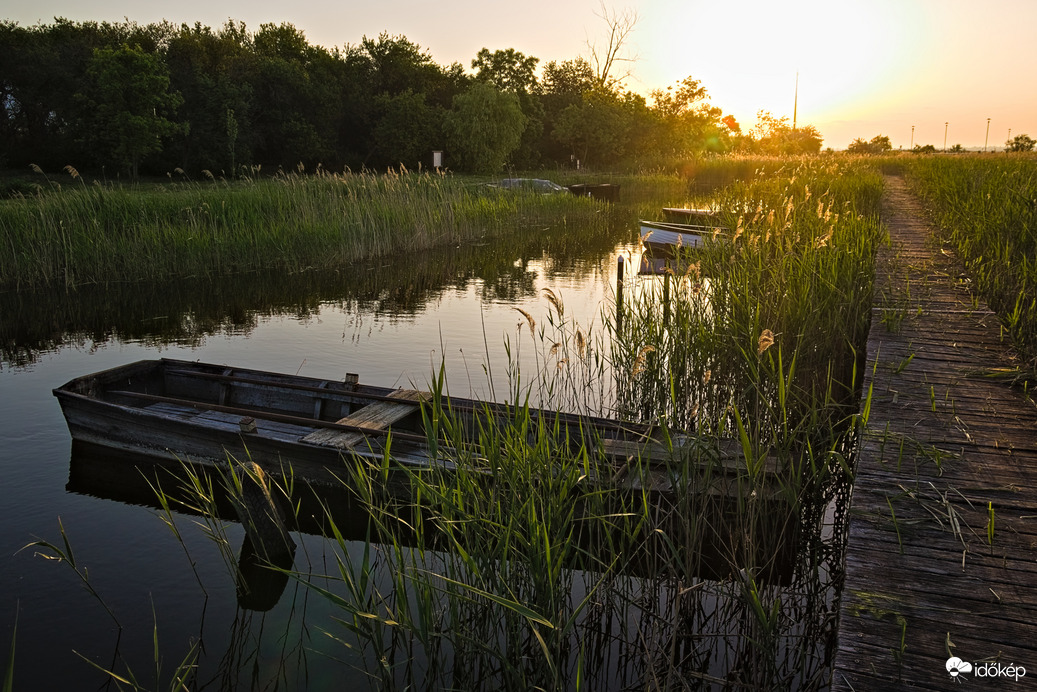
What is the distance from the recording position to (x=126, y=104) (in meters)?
33.5

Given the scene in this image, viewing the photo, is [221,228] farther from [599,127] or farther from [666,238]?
[599,127]

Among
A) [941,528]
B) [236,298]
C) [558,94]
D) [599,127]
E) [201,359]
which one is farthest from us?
[558,94]

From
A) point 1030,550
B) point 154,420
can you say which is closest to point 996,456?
point 1030,550

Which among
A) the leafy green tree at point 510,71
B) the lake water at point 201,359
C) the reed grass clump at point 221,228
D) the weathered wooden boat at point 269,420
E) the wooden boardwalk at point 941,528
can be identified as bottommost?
Result: the lake water at point 201,359

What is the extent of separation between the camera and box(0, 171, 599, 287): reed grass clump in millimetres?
11500

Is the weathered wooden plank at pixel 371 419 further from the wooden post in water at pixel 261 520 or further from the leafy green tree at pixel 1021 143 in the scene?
the leafy green tree at pixel 1021 143

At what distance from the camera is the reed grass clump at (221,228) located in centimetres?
1150

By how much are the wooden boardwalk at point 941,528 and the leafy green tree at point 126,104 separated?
3478 cm

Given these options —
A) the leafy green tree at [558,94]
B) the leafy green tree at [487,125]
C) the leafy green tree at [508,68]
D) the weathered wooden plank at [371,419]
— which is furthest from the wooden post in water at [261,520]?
the leafy green tree at [508,68]

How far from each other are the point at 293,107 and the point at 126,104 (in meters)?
9.52

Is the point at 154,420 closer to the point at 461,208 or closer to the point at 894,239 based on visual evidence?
the point at 894,239

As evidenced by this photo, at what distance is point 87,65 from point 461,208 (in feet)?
97.9

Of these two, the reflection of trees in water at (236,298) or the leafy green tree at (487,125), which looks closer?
the reflection of trees in water at (236,298)

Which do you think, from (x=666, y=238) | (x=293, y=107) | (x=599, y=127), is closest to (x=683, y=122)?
(x=599, y=127)
